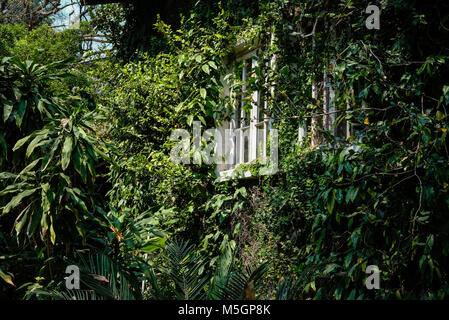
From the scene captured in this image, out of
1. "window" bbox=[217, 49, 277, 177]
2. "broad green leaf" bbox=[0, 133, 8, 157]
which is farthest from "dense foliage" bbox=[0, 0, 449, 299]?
"window" bbox=[217, 49, 277, 177]

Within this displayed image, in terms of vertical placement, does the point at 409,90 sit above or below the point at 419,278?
above

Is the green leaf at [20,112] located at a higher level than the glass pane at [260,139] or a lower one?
higher

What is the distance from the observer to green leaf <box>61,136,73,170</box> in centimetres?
439

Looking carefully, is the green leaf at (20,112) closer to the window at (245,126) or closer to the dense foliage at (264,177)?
the dense foliage at (264,177)

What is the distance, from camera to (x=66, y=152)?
4.44 m

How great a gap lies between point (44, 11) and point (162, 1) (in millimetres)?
11155

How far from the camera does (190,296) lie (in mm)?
4102

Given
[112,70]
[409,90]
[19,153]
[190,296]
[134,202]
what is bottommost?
[190,296]

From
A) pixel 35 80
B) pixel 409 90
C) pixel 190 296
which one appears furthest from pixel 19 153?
pixel 409 90

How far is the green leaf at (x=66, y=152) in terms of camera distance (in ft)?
14.4

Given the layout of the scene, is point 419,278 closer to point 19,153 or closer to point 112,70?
point 19,153

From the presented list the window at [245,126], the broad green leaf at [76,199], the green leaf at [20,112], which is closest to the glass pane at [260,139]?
the window at [245,126]

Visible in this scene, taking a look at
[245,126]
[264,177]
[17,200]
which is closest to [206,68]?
[245,126]
